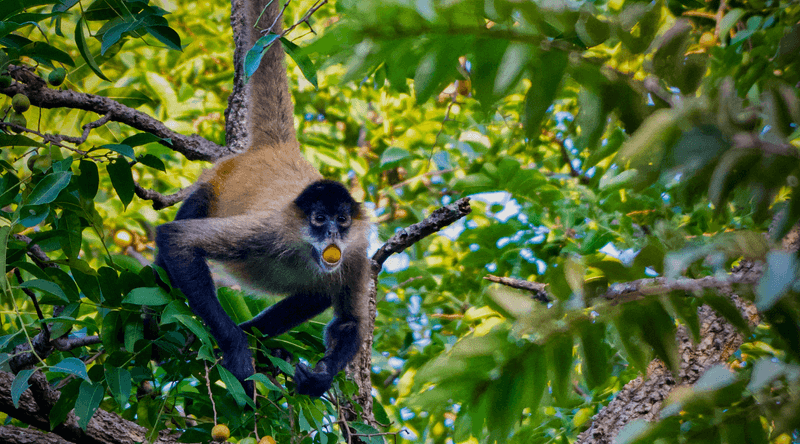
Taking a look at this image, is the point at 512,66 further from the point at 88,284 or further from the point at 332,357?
the point at 332,357

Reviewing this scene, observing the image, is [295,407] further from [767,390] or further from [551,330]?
[767,390]

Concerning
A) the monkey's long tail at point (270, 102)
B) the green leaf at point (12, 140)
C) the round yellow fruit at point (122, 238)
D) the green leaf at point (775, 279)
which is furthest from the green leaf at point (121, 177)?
the round yellow fruit at point (122, 238)

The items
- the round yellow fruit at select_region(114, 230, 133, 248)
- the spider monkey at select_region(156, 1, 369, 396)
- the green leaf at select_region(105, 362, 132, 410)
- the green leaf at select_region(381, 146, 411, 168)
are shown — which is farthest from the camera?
the round yellow fruit at select_region(114, 230, 133, 248)

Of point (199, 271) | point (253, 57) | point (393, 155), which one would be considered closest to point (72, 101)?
point (199, 271)

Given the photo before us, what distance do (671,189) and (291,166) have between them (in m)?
2.64

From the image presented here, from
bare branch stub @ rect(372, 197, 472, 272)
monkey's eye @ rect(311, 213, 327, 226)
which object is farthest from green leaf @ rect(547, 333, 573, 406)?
monkey's eye @ rect(311, 213, 327, 226)

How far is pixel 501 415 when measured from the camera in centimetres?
91

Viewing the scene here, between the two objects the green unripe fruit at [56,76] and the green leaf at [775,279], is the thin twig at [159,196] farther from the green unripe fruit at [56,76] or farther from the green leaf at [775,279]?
the green leaf at [775,279]

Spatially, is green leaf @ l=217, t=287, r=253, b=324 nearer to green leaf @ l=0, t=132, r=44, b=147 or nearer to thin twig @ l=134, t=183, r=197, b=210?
thin twig @ l=134, t=183, r=197, b=210

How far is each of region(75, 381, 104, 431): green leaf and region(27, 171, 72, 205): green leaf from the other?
20.9 inches

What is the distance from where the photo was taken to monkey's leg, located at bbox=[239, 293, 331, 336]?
3102 millimetres

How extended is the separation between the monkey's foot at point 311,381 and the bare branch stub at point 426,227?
1.85 ft

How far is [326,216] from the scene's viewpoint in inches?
132

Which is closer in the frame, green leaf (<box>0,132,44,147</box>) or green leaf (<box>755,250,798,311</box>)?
green leaf (<box>755,250,798,311</box>)
